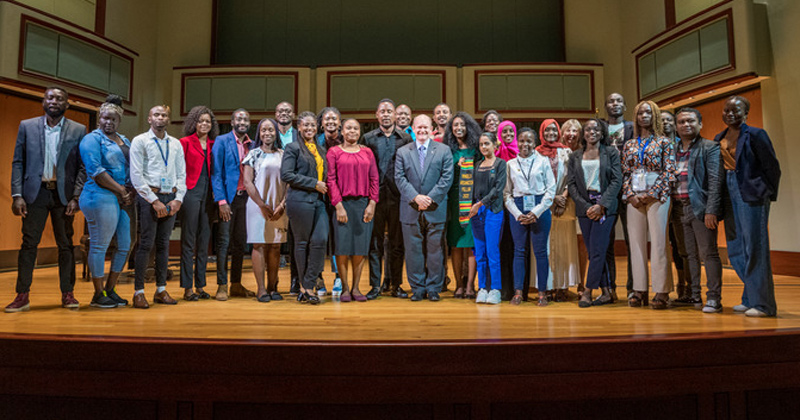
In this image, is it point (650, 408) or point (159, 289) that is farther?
point (159, 289)

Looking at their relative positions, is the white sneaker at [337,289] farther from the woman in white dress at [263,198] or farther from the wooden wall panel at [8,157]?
the wooden wall panel at [8,157]

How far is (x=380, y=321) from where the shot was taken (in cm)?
278

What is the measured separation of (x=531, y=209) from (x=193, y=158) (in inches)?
99.2

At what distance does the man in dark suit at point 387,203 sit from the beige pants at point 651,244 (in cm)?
166

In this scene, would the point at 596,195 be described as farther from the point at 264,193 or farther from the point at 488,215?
the point at 264,193

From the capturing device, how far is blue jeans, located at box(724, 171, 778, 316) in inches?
115

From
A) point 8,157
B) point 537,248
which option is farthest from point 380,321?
point 8,157

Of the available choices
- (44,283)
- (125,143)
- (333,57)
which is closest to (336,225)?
(125,143)

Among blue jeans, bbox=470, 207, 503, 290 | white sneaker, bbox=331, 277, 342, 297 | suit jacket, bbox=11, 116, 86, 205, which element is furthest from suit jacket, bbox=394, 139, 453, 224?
suit jacket, bbox=11, 116, 86, 205

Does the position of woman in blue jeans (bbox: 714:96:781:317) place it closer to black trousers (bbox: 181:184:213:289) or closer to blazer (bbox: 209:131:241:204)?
blazer (bbox: 209:131:241:204)

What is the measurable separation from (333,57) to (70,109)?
456 cm

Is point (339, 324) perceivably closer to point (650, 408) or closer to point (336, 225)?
point (336, 225)

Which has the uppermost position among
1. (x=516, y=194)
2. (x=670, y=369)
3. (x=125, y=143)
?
(x=125, y=143)

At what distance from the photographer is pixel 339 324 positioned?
2689 millimetres
